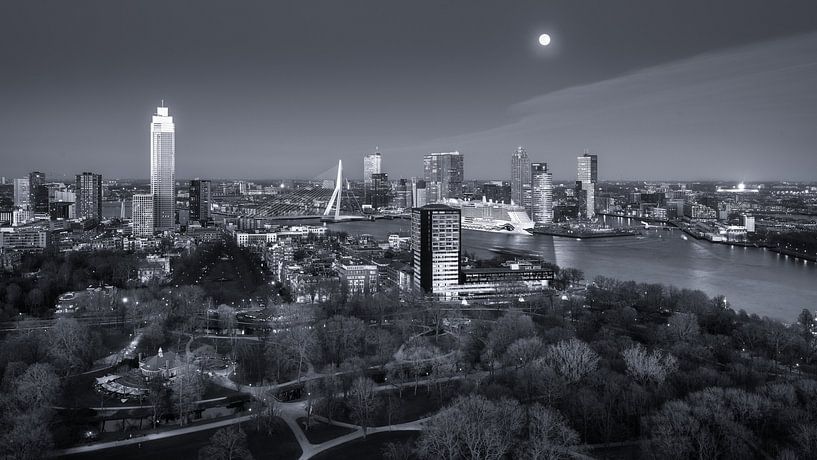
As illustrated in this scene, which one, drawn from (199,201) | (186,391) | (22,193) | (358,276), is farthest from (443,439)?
(22,193)

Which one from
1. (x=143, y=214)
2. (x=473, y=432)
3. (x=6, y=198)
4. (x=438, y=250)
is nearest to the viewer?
(x=473, y=432)

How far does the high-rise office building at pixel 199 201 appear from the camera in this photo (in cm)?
2764

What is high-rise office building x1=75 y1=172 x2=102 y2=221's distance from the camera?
88.6ft

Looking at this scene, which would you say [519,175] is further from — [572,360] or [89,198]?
[572,360]

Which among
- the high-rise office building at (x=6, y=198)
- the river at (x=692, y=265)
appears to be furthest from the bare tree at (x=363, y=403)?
the high-rise office building at (x=6, y=198)

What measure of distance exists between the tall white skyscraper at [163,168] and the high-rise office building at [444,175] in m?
16.6

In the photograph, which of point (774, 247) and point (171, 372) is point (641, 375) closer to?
point (171, 372)

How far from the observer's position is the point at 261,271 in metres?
14.6

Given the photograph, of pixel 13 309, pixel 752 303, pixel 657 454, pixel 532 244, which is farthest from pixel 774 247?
pixel 13 309

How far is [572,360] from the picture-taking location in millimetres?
6105

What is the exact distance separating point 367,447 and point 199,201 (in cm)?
2435

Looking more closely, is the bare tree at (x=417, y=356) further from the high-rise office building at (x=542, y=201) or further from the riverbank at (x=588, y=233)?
the high-rise office building at (x=542, y=201)

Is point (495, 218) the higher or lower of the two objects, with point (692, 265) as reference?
higher

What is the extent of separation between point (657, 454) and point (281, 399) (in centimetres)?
342
